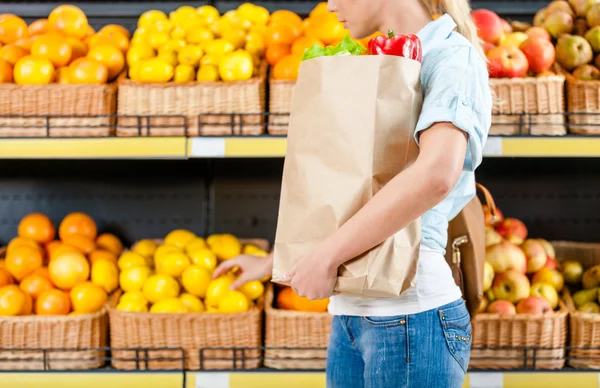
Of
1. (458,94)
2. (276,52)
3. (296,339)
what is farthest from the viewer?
(276,52)

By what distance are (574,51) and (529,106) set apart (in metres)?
0.27

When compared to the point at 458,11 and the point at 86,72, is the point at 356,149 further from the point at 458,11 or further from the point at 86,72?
the point at 86,72

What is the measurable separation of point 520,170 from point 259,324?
3.51ft

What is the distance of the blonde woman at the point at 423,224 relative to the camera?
34.2 inches

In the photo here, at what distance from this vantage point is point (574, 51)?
1.86 m

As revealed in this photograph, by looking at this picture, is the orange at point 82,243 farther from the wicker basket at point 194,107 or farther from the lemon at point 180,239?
the wicker basket at point 194,107

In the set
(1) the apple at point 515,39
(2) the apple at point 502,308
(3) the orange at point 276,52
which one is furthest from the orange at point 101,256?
(1) the apple at point 515,39

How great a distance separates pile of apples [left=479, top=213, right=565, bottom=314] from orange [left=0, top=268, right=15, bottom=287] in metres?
1.24

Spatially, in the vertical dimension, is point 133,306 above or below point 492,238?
below

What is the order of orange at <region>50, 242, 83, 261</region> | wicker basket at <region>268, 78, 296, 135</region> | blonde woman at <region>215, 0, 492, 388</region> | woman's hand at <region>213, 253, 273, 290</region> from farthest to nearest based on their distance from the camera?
orange at <region>50, 242, 83, 261</region>, wicker basket at <region>268, 78, 296, 135</region>, woman's hand at <region>213, 253, 273, 290</region>, blonde woman at <region>215, 0, 492, 388</region>

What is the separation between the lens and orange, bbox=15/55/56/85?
1.77m

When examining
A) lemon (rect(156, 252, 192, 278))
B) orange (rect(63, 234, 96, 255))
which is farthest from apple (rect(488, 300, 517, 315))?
orange (rect(63, 234, 96, 255))

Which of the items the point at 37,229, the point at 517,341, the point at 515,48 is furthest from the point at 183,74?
the point at 517,341

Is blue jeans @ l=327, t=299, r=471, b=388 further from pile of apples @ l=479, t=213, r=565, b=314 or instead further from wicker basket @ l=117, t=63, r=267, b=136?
wicker basket @ l=117, t=63, r=267, b=136
